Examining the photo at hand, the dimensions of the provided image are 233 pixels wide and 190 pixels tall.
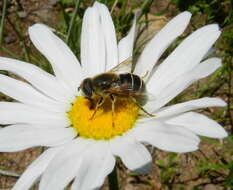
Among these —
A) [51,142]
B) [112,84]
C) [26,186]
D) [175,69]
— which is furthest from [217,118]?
[26,186]

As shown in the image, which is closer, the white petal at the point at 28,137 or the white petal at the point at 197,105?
the white petal at the point at 197,105

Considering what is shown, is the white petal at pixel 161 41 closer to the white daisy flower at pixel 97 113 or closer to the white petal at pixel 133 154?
the white daisy flower at pixel 97 113

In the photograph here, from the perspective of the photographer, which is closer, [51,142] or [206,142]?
[51,142]

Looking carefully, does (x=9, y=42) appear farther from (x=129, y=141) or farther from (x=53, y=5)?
(x=129, y=141)

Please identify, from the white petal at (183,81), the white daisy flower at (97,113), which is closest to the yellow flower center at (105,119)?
the white daisy flower at (97,113)

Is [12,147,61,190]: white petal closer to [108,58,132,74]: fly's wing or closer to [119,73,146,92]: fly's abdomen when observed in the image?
[119,73,146,92]: fly's abdomen

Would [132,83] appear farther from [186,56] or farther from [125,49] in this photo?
[125,49]
